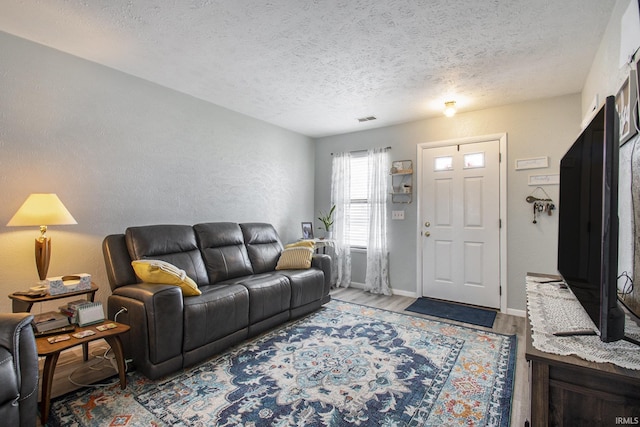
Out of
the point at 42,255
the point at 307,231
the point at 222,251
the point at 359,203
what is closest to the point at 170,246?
the point at 222,251

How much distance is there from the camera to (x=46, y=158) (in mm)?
2381

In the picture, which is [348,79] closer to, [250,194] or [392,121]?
[392,121]

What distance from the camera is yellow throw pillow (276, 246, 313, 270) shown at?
3.51 meters

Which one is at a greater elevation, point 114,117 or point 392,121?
point 392,121

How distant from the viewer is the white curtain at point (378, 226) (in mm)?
4363

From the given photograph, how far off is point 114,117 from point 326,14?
82.5 inches

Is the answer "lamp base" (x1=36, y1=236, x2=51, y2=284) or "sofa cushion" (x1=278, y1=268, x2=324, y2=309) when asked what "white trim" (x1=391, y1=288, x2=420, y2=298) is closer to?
"sofa cushion" (x1=278, y1=268, x2=324, y2=309)

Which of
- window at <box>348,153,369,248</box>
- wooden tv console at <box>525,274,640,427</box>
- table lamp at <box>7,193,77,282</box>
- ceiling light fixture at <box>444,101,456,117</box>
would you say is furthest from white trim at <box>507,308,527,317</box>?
table lamp at <box>7,193,77,282</box>

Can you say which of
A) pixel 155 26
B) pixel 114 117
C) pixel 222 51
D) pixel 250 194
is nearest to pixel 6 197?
pixel 114 117

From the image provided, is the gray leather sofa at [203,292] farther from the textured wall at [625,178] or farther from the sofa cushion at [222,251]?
the textured wall at [625,178]

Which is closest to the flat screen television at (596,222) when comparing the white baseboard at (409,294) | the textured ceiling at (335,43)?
the textured ceiling at (335,43)

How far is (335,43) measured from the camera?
2.30 meters

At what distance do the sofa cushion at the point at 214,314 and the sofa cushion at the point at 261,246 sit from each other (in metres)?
0.86

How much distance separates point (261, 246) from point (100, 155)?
1.82 m
